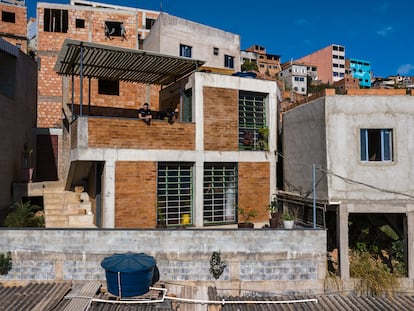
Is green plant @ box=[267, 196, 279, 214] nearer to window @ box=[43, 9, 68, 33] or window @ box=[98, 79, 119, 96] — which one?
window @ box=[98, 79, 119, 96]

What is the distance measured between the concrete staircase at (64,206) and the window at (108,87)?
6033 millimetres

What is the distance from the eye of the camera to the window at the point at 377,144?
11.3 meters

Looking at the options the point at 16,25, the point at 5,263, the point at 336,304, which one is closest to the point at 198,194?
the point at 336,304

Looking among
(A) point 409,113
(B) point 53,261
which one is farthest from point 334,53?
(B) point 53,261

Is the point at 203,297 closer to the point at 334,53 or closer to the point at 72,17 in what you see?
the point at 72,17

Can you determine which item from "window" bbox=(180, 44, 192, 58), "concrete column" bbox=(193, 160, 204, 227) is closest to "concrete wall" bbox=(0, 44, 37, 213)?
"concrete column" bbox=(193, 160, 204, 227)

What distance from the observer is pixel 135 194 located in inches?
486

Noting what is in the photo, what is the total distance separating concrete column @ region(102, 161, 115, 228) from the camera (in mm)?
11828

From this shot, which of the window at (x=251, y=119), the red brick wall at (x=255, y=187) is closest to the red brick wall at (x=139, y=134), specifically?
the window at (x=251, y=119)

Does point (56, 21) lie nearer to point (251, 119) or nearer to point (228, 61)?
point (228, 61)

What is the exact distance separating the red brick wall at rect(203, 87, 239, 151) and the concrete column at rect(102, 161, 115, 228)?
12.8 feet

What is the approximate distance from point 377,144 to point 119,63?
10343 millimetres

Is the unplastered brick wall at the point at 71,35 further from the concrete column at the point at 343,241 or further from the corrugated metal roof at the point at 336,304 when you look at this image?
the corrugated metal roof at the point at 336,304

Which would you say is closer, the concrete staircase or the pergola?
the pergola
